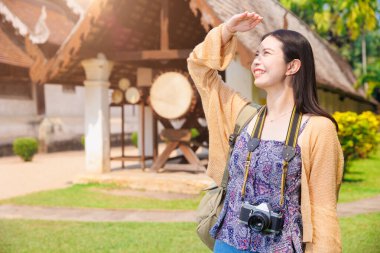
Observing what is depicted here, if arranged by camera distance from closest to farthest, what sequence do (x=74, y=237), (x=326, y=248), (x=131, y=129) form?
(x=326, y=248), (x=74, y=237), (x=131, y=129)

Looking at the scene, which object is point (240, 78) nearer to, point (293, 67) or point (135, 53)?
point (135, 53)

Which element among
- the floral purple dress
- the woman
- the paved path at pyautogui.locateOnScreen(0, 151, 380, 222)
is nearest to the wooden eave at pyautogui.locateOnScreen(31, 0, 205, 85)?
the paved path at pyautogui.locateOnScreen(0, 151, 380, 222)

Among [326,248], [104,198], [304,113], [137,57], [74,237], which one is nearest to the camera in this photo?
[326,248]

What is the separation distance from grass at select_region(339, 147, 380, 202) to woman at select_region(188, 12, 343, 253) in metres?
6.90

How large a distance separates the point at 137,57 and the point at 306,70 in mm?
8466

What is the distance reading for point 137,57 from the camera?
1061 centimetres

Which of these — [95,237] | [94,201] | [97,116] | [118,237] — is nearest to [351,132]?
[97,116]

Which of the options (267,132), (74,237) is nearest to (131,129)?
(74,237)

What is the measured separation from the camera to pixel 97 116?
11000 mm

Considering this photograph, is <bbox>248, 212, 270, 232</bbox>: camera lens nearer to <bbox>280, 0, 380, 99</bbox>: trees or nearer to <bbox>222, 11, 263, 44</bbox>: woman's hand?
<bbox>222, 11, 263, 44</bbox>: woman's hand

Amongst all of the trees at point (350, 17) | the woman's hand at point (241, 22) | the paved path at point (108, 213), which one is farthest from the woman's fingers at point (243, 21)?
the trees at point (350, 17)

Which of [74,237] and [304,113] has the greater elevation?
[304,113]

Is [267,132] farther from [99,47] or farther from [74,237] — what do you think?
[99,47]

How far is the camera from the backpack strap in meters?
2.49
